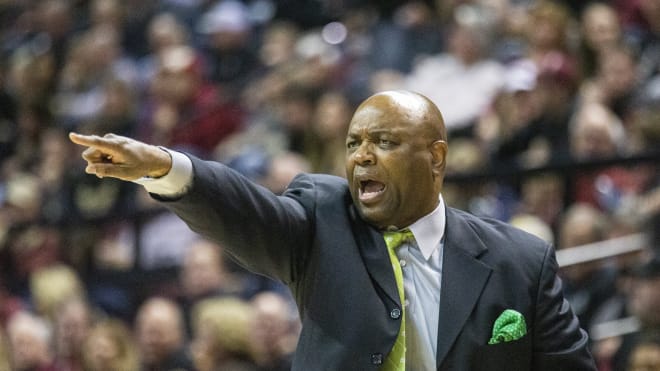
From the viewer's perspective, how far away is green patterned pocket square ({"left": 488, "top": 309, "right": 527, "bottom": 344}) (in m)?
3.62

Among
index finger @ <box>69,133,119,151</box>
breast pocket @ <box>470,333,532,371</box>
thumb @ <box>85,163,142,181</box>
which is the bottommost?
breast pocket @ <box>470,333,532,371</box>

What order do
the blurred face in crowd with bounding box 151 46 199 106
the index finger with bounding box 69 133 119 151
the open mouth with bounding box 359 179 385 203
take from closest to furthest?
1. the index finger with bounding box 69 133 119 151
2. the open mouth with bounding box 359 179 385 203
3. the blurred face in crowd with bounding box 151 46 199 106

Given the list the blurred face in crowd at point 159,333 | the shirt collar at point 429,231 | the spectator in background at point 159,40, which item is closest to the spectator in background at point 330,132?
the blurred face in crowd at point 159,333

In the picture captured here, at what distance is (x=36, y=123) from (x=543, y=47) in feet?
16.7

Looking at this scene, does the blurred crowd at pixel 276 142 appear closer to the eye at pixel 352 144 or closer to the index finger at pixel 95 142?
the eye at pixel 352 144

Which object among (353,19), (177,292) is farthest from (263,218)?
(353,19)

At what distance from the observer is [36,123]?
11312 millimetres

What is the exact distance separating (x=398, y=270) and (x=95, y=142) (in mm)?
1002

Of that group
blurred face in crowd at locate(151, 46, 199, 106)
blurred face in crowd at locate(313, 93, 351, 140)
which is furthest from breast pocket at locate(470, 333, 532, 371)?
blurred face in crowd at locate(151, 46, 199, 106)

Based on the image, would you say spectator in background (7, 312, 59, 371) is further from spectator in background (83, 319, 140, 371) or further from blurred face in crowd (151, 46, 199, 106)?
blurred face in crowd (151, 46, 199, 106)

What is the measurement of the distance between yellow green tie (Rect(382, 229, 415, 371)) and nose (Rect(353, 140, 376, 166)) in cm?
24

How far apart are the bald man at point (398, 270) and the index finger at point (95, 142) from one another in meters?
0.40

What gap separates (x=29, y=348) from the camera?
7.92 metres

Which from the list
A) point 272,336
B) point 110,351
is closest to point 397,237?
point 272,336
